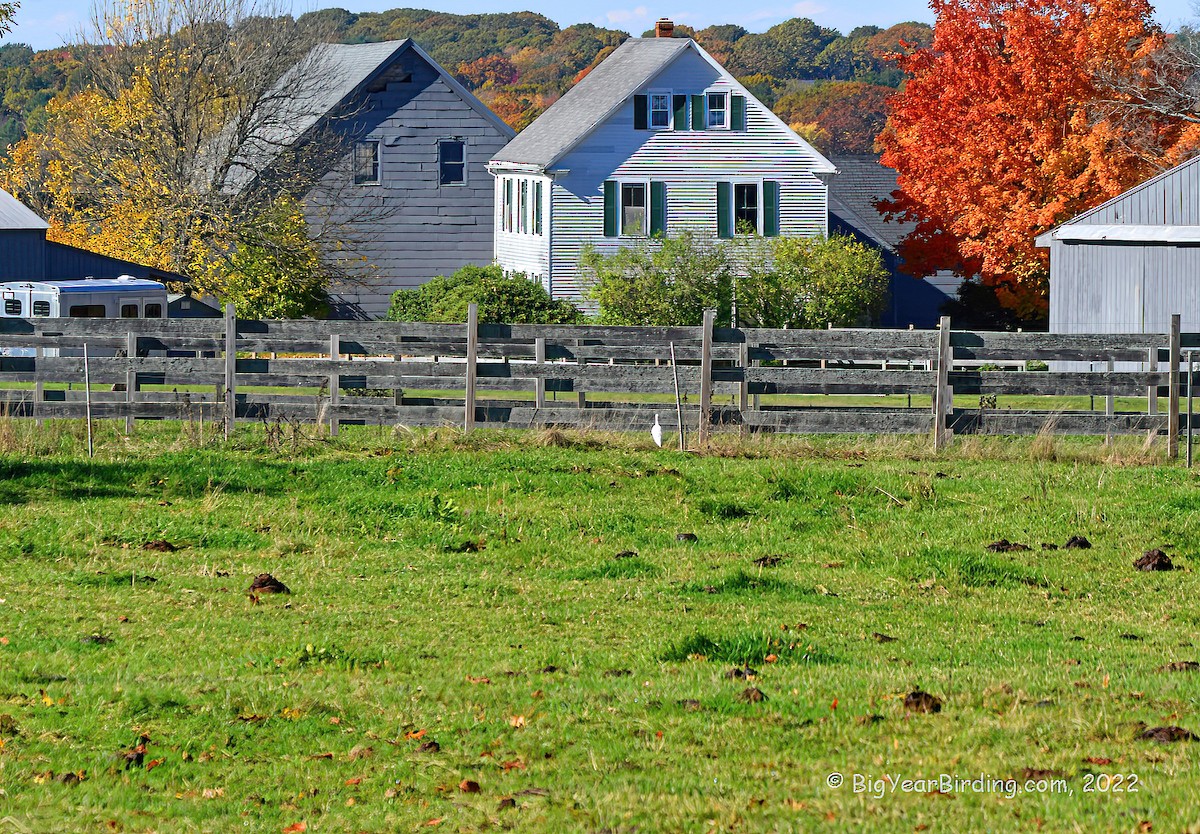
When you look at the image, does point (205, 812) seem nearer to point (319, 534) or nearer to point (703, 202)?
point (319, 534)

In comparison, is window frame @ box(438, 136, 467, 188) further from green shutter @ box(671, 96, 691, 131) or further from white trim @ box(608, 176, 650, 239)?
green shutter @ box(671, 96, 691, 131)

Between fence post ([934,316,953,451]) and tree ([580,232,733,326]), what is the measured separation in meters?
19.5

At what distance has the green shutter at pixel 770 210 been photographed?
4153 centimetres

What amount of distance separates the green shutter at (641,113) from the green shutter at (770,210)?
12.3ft

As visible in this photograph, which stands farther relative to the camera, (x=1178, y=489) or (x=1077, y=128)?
(x=1077, y=128)

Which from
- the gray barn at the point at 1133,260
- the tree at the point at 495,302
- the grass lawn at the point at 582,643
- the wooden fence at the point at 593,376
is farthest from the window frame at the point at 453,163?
the grass lawn at the point at 582,643

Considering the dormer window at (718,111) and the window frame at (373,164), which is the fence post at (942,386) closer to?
the dormer window at (718,111)

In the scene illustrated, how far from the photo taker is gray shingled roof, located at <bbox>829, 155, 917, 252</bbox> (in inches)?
2041

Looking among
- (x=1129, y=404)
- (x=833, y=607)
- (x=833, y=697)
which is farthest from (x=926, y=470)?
(x=1129, y=404)

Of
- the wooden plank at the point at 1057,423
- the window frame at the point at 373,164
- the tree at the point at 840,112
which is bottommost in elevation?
the wooden plank at the point at 1057,423

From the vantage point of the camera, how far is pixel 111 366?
18.1 m

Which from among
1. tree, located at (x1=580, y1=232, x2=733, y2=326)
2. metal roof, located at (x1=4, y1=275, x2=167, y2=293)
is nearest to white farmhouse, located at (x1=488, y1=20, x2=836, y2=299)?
tree, located at (x1=580, y1=232, x2=733, y2=326)

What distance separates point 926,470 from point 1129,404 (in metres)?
15.3

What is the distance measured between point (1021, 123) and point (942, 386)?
21.4 m
